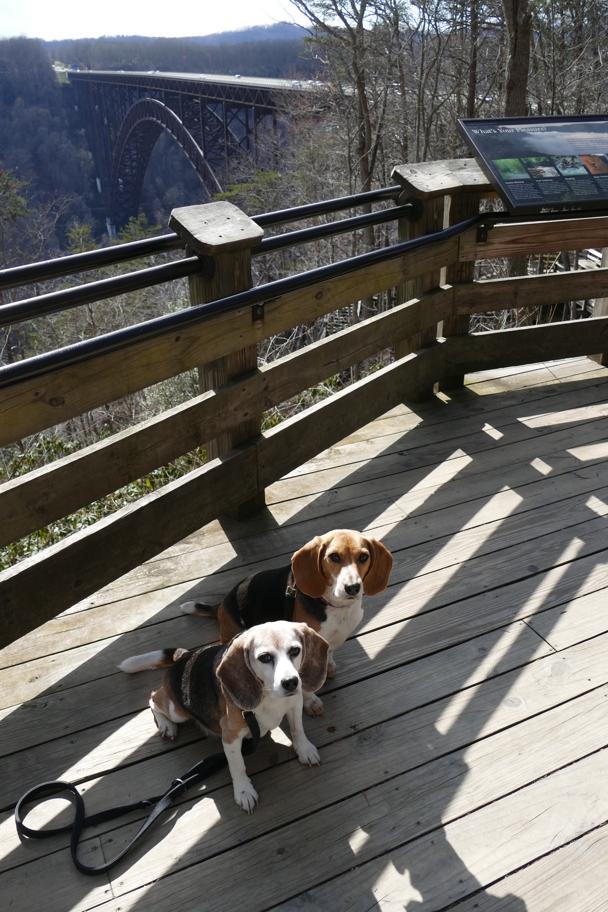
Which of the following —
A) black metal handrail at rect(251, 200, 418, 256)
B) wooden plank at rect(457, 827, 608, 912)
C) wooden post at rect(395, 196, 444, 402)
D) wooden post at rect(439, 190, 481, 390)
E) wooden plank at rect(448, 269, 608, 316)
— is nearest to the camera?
wooden plank at rect(457, 827, 608, 912)

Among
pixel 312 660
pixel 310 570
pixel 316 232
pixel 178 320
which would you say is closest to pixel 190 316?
pixel 178 320

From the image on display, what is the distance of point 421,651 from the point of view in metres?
2.37

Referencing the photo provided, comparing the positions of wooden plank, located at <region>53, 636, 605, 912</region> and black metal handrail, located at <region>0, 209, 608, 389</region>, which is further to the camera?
black metal handrail, located at <region>0, 209, 608, 389</region>

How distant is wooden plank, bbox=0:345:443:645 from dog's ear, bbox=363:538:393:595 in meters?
0.93

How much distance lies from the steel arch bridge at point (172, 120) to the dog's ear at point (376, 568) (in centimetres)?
2551

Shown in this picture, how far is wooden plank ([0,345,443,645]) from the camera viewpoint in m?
2.23

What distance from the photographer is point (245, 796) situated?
184 centimetres

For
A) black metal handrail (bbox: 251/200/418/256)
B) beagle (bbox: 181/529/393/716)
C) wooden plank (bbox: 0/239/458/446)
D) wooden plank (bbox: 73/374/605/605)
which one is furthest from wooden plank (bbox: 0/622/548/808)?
black metal handrail (bbox: 251/200/418/256)

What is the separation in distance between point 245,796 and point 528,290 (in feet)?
10.4

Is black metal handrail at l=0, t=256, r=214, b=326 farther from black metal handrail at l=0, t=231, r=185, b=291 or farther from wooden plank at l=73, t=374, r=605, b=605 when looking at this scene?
wooden plank at l=73, t=374, r=605, b=605

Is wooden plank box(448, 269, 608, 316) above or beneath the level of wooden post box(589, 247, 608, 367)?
above

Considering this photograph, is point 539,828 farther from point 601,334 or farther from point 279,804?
point 601,334

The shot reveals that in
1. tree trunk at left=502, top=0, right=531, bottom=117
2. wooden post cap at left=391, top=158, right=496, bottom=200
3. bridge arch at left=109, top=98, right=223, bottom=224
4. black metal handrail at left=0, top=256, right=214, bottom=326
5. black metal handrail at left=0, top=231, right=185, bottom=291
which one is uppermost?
tree trunk at left=502, top=0, right=531, bottom=117

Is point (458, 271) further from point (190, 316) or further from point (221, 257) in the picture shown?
point (190, 316)
